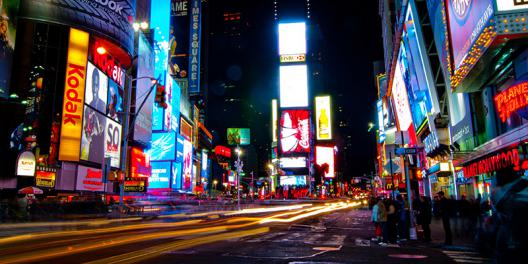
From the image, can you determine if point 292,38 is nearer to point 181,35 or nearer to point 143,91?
point 181,35

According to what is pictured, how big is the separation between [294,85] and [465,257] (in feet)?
416

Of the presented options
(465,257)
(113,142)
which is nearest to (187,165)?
(113,142)

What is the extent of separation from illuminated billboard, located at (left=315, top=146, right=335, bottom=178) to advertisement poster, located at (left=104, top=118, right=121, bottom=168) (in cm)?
11257

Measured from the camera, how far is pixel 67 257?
9.43m

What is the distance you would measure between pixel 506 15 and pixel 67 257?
16413mm

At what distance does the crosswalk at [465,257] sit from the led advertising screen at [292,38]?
416 feet

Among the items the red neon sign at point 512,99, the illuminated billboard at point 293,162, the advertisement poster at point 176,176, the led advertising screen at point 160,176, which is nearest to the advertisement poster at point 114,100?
the led advertising screen at point 160,176

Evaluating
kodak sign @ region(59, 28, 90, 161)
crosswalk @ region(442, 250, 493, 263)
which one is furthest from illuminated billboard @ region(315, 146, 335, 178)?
crosswalk @ region(442, 250, 493, 263)

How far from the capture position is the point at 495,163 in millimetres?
17109

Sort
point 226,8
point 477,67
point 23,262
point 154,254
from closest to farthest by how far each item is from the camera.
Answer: point 23,262, point 154,254, point 477,67, point 226,8

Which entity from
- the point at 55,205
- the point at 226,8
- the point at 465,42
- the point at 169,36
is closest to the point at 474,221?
the point at 465,42

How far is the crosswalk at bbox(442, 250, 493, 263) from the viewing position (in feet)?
33.2

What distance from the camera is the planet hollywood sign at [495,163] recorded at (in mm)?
15145

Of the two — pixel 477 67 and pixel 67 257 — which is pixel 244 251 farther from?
pixel 477 67
